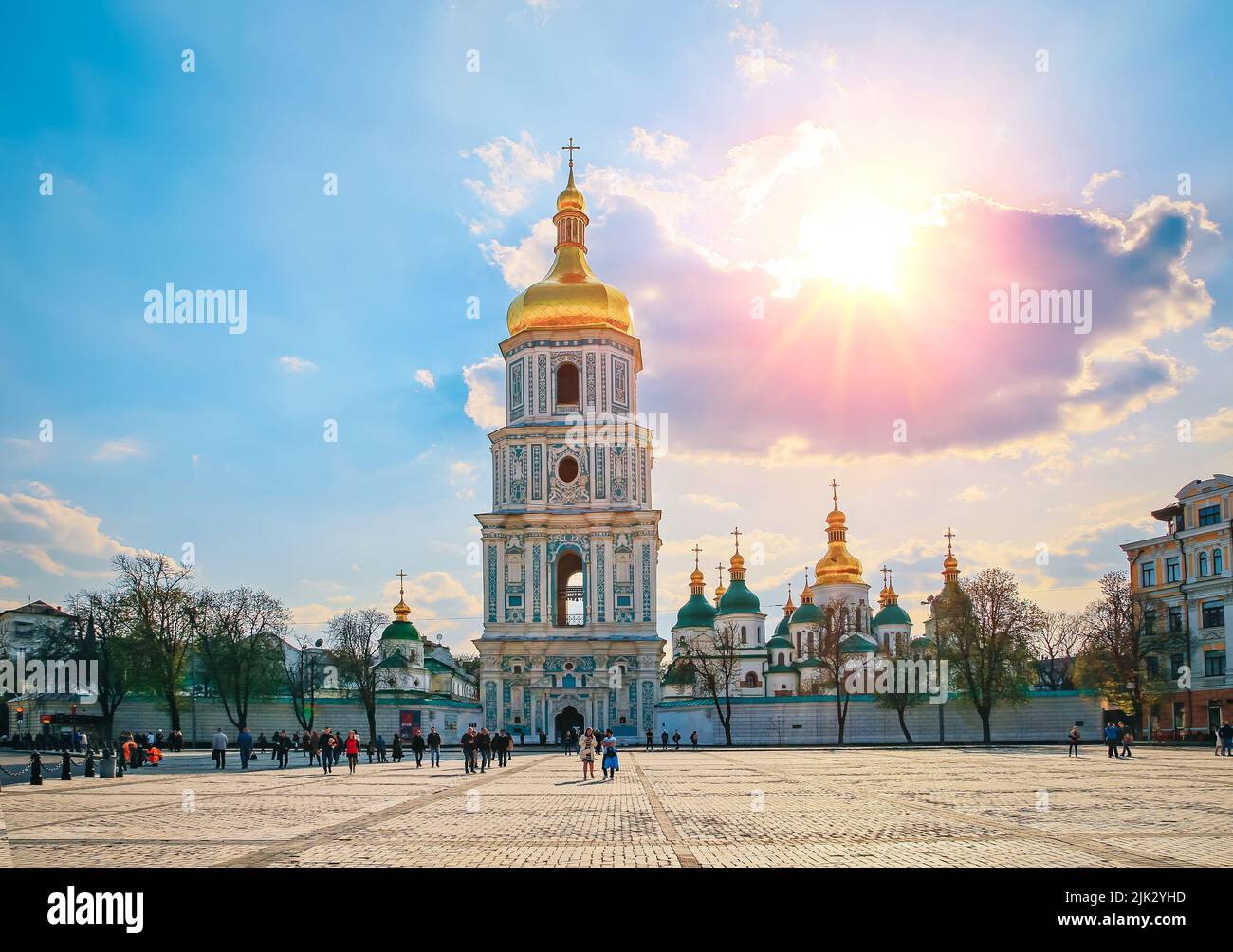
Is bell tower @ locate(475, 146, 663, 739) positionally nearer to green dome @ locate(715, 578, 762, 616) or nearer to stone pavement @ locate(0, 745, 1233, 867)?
green dome @ locate(715, 578, 762, 616)

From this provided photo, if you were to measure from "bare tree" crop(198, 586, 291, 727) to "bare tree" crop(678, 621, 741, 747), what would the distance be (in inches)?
944

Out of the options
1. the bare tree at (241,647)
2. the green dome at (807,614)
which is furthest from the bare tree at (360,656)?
the green dome at (807,614)

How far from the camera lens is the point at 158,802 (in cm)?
2331

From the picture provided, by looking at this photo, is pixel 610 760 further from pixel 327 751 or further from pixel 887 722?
pixel 887 722

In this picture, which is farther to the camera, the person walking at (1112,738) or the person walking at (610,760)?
the person walking at (1112,738)

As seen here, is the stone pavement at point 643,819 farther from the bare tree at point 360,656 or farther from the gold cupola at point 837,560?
the gold cupola at point 837,560

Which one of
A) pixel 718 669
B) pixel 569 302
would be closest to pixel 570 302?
pixel 569 302

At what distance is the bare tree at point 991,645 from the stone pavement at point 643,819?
30511mm

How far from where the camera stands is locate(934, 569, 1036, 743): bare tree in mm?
63906

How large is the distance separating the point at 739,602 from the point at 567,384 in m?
34.1

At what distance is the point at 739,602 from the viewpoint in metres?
105

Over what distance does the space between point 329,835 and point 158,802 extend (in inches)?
331

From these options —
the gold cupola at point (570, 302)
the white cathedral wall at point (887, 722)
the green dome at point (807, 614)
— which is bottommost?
the white cathedral wall at point (887, 722)

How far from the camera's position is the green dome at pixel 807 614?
101312 millimetres
